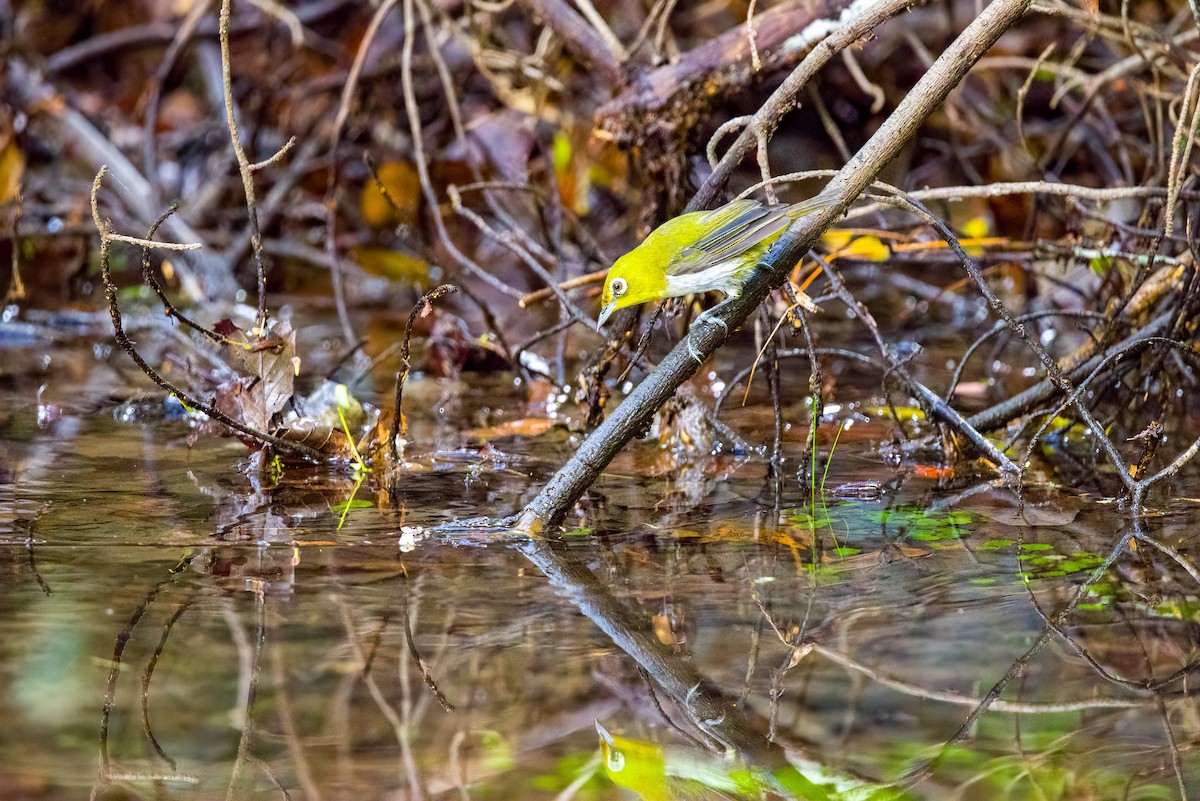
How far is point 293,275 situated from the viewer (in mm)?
6762

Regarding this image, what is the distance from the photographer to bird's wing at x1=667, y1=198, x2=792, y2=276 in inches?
102

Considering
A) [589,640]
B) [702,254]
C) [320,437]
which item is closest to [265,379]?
[320,437]

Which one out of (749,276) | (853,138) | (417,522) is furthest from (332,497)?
(853,138)

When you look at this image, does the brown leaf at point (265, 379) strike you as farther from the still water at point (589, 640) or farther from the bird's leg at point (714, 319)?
the bird's leg at point (714, 319)

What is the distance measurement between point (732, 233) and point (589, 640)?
3.42 ft

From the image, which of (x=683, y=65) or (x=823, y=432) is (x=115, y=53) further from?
(x=823, y=432)

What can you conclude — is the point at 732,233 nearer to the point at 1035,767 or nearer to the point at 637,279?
the point at 637,279

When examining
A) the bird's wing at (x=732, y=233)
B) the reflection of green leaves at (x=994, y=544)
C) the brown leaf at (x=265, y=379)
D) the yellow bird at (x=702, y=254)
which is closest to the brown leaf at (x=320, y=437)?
the brown leaf at (x=265, y=379)

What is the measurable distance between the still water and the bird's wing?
23.0 inches

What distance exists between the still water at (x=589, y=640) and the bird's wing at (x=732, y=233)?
1.91 feet

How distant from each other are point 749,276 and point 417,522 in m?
0.91

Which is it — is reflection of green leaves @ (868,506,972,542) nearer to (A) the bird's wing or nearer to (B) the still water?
(B) the still water

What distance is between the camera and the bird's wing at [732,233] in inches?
102

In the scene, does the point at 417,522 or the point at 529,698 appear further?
the point at 417,522
